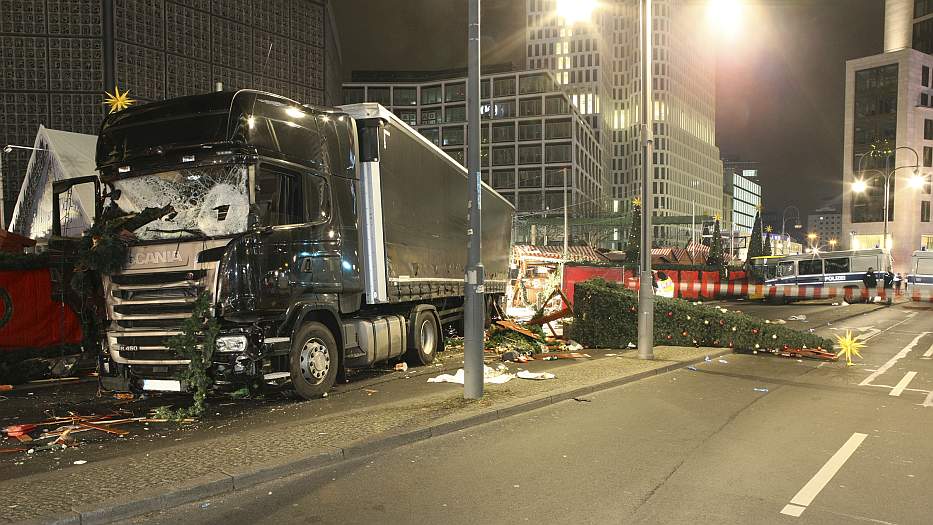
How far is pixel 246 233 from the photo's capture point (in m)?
7.46

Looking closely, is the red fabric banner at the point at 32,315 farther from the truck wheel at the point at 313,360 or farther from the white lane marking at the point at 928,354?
the white lane marking at the point at 928,354

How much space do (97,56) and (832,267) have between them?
41.7m

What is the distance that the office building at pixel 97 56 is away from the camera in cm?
3475

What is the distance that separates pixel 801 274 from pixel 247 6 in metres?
37.7

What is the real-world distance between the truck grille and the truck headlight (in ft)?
1.49

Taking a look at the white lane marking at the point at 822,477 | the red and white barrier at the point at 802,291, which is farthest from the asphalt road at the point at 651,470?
the red and white barrier at the point at 802,291

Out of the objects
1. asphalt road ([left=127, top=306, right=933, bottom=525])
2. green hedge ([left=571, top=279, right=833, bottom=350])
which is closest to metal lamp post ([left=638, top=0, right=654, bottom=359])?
green hedge ([left=571, top=279, right=833, bottom=350])

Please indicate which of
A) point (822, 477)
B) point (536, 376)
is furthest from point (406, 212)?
point (822, 477)

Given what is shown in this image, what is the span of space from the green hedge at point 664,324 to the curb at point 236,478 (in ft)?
22.1

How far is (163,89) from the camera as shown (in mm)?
37500

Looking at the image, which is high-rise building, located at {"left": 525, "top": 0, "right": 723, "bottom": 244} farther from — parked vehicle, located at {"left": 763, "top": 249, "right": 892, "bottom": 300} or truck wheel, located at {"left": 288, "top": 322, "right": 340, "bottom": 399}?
truck wheel, located at {"left": 288, "top": 322, "right": 340, "bottom": 399}

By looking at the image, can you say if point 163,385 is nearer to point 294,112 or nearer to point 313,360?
point 313,360

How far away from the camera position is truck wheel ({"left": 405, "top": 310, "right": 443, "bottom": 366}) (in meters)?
11.8

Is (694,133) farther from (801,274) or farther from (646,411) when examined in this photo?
(646,411)
